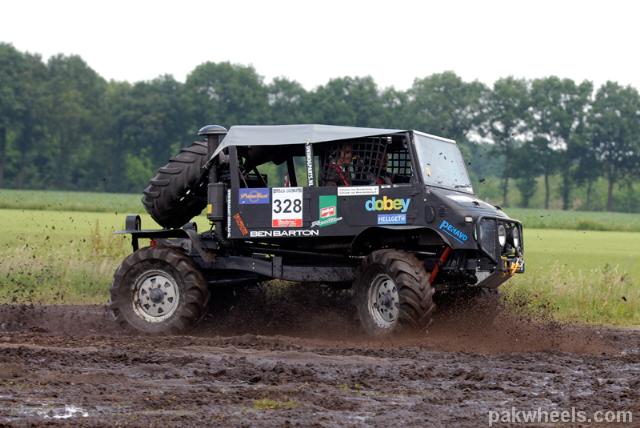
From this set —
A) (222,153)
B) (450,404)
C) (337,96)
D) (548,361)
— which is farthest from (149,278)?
(337,96)

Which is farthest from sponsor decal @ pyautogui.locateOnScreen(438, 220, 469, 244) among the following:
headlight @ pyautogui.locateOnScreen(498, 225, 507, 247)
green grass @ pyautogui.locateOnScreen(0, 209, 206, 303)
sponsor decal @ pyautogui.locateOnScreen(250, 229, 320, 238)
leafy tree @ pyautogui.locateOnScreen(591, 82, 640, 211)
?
leafy tree @ pyautogui.locateOnScreen(591, 82, 640, 211)

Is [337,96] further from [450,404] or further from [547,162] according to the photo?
[450,404]

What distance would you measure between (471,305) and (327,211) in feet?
7.25

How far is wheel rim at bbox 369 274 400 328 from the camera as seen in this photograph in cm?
1298

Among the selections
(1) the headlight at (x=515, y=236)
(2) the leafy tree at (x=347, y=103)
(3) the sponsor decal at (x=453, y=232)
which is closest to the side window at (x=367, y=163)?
(3) the sponsor decal at (x=453, y=232)

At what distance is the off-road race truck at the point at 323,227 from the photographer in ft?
42.4

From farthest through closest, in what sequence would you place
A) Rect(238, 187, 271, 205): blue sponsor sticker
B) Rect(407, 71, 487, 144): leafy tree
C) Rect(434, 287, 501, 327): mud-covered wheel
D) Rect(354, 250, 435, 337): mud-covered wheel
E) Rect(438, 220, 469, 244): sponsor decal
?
Rect(407, 71, 487, 144): leafy tree, Rect(434, 287, 501, 327): mud-covered wheel, Rect(238, 187, 271, 205): blue sponsor sticker, Rect(438, 220, 469, 244): sponsor decal, Rect(354, 250, 435, 337): mud-covered wheel

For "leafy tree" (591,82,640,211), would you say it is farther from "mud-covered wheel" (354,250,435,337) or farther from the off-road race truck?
"mud-covered wheel" (354,250,435,337)

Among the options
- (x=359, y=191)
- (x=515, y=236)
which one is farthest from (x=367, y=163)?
(x=515, y=236)

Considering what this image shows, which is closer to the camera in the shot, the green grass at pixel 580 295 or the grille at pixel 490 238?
the grille at pixel 490 238

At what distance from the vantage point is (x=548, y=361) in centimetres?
1152

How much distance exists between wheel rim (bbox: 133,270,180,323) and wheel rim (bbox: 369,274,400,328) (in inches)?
99.3

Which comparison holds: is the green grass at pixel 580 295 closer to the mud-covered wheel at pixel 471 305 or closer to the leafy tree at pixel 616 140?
the mud-covered wheel at pixel 471 305

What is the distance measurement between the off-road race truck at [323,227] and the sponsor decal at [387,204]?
11 millimetres
